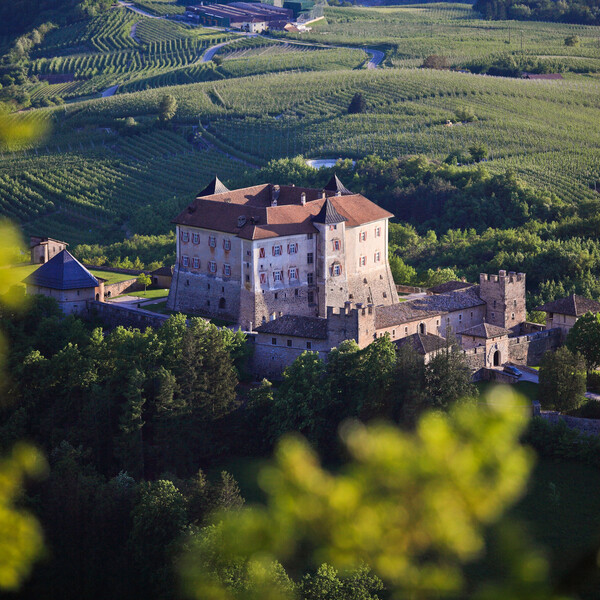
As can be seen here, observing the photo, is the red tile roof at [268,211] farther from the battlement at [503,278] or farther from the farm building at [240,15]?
the farm building at [240,15]

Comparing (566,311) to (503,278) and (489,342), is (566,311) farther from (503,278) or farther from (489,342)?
(489,342)

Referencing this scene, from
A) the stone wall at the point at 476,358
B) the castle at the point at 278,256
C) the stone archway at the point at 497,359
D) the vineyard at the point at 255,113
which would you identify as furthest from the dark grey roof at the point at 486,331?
the vineyard at the point at 255,113

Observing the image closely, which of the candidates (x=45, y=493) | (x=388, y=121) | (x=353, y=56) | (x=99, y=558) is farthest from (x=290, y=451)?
(x=353, y=56)

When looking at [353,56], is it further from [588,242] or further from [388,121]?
[588,242]

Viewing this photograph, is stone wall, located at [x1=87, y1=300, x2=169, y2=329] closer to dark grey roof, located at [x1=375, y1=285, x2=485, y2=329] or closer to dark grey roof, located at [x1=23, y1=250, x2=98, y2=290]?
dark grey roof, located at [x1=23, y1=250, x2=98, y2=290]

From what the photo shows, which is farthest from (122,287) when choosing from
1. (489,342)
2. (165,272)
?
(489,342)

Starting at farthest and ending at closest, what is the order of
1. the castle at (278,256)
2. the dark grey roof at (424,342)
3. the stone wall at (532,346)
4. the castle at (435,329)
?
1. the castle at (278,256)
2. the stone wall at (532,346)
3. the castle at (435,329)
4. the dark grey roof at (424,342)

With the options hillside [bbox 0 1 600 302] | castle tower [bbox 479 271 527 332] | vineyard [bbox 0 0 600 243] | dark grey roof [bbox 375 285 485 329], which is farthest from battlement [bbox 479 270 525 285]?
vineyard [bbox 0 0 600 243]
